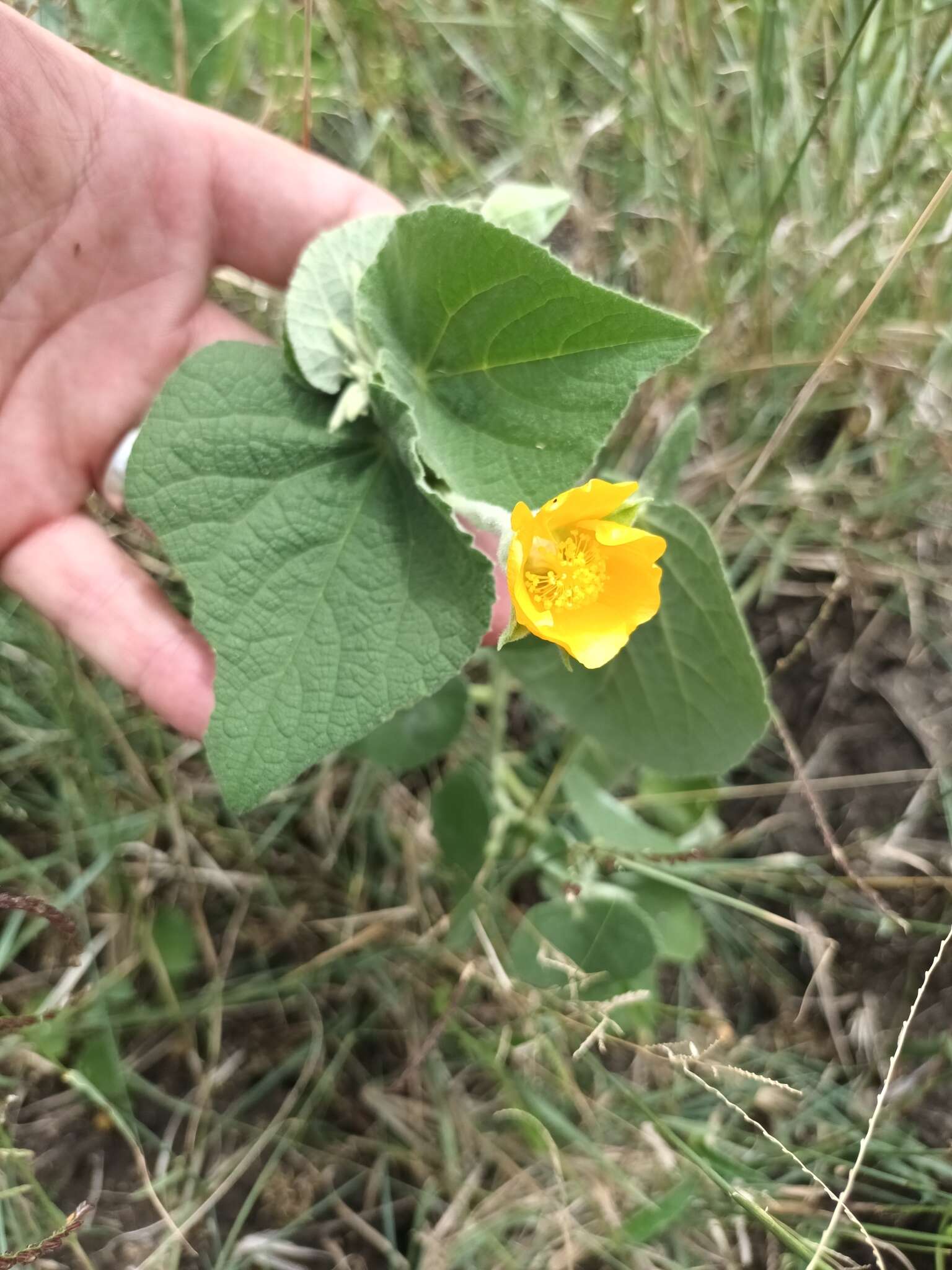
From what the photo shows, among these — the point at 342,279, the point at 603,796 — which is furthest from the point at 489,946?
the point at 342,279

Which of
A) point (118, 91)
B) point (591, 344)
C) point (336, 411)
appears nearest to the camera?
point (591, 344)

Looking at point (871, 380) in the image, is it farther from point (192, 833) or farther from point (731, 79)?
point (192, 833)

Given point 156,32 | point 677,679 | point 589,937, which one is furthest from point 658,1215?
point 156,32

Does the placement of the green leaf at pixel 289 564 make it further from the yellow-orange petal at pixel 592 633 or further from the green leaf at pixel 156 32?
the green leaf at pixel 156 32

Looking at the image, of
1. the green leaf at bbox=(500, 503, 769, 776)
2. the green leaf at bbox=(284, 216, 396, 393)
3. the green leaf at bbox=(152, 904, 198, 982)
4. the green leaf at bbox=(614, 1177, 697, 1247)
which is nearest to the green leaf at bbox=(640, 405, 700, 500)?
the green leaf at bbox=(500, 503, 769, 776)

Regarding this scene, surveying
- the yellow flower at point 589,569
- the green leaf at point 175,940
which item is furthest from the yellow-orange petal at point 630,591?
the green leaf at point 175,940

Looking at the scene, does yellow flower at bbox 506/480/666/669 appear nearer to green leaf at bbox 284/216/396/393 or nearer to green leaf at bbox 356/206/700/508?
green leaf at bbox 356/206/700/508

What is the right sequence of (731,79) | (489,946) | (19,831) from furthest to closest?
1. (731,79)
2. (19,831)
3. (489,946)
